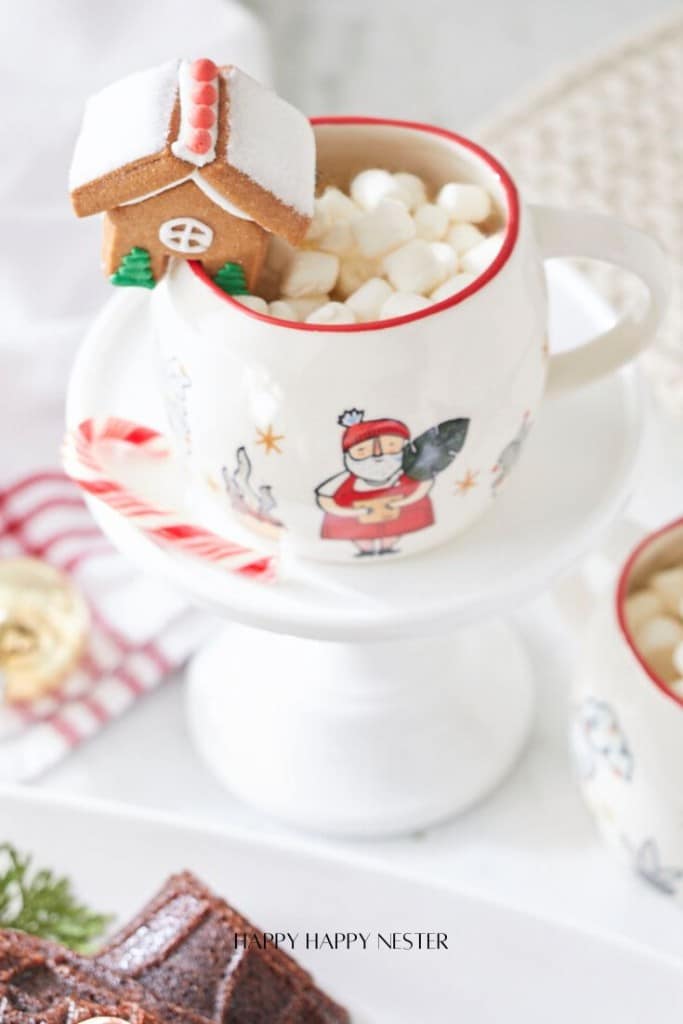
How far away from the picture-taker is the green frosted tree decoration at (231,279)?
0.60 meters

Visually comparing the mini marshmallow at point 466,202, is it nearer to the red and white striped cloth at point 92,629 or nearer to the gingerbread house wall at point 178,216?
the gingerbread house wall at point 178,216

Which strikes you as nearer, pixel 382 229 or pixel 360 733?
pixel 382 229

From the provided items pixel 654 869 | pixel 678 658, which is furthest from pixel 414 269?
pixel 654 869

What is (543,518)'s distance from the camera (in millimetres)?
699

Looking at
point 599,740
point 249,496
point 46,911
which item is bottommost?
point 46,911

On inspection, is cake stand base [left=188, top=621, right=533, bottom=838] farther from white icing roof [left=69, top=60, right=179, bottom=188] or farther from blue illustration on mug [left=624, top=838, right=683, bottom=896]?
white icing roof [left=69, top=60, right=179, bottom=188]

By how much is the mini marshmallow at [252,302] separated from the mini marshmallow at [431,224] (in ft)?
0.28

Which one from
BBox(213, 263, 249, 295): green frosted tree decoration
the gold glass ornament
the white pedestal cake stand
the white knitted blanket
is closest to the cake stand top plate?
the white pedestal cake stand

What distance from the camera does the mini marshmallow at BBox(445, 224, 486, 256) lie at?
641 mm

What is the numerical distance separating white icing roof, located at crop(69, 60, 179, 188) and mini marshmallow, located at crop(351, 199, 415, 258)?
0.11 meters

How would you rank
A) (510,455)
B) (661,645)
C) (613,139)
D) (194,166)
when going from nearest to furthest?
(194,166)
(510,455)
(661,645)
(613,139)

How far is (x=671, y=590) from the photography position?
0.78 meters

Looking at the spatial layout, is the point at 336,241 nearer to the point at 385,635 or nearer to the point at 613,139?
the point at 385,635

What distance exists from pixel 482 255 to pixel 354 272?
0.20 ft
